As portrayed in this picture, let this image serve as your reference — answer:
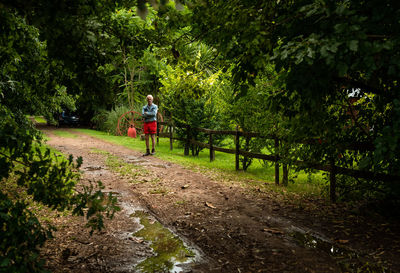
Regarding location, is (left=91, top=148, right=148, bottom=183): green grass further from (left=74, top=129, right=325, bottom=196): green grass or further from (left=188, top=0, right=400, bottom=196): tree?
(left=188, top=0, right=400, bottom=196): tree

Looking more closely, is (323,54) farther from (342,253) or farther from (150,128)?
(150,128)

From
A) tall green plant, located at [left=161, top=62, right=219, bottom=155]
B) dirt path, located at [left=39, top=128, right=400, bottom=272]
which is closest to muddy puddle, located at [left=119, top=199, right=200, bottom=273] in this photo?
dirt path, located at [left=39, top=128, right=400, bottom=272]

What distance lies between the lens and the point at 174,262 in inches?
146

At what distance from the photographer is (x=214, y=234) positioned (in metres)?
4.59

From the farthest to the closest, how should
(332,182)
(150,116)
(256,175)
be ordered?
(150,116)
(256,175)
(332,182)

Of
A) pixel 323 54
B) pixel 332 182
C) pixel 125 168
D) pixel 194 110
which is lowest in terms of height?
pixel 125 168

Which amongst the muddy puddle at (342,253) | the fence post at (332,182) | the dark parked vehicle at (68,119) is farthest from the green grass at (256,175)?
the dark parked vehicle at (68,119)

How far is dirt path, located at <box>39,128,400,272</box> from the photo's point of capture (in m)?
3.72

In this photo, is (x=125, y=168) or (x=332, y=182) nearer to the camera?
(x=332, y=182)

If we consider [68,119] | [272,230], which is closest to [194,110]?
[272,230]

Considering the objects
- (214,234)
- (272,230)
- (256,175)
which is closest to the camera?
(214,234)

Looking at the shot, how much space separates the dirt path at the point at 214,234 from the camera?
372 cm

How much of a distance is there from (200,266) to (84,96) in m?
2.24

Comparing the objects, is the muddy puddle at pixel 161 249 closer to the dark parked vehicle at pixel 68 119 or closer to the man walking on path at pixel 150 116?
the man walking on path at pixel 150 116
